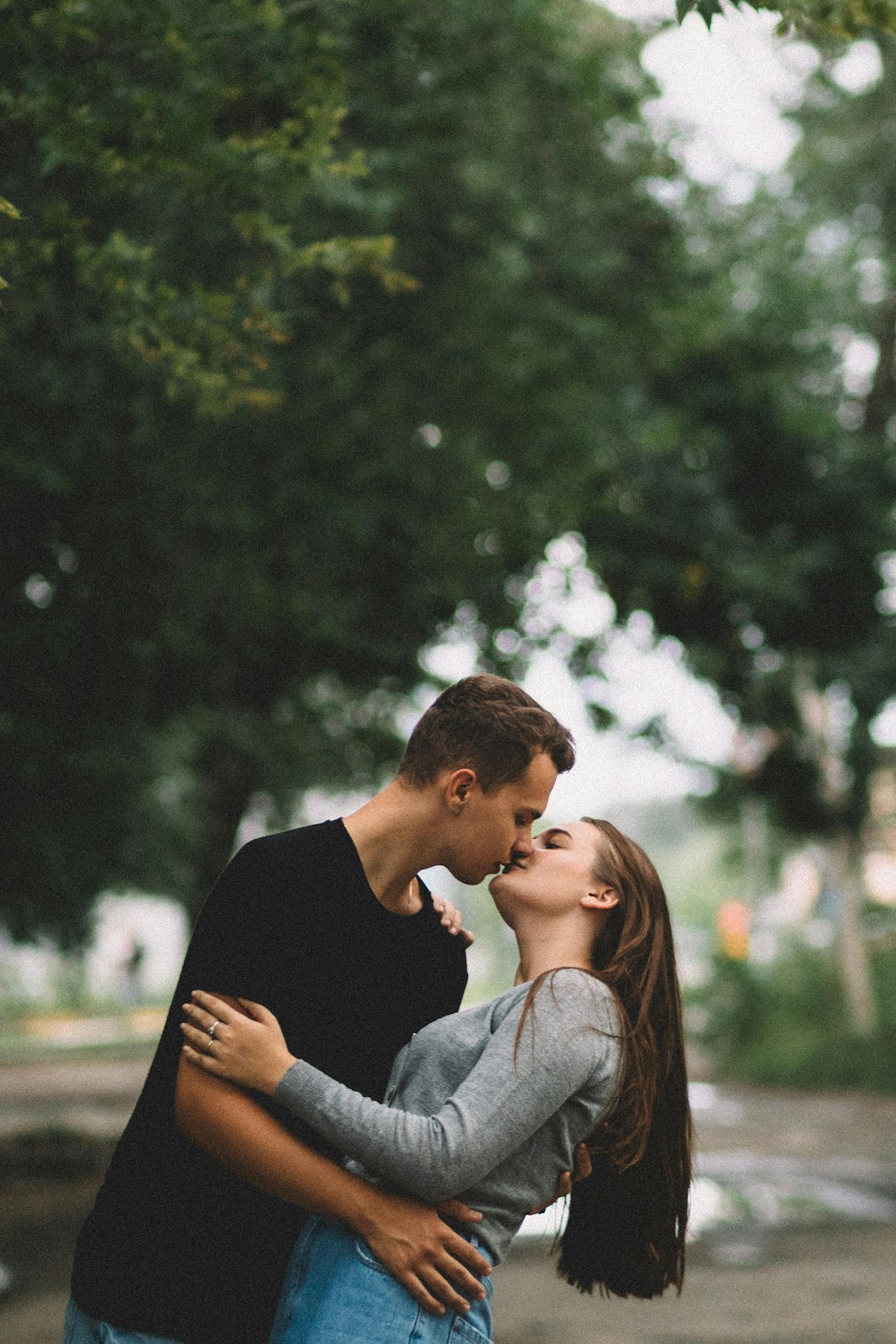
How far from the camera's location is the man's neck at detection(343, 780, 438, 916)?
2518mm

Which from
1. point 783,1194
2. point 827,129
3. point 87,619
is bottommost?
point 783,1194

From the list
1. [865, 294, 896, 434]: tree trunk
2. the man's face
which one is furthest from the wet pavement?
[865, 294, 896, 434]: tree trunk

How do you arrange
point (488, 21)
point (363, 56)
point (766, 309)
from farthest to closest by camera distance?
point (766, 309) < point (488, 21) < point (363, 56)

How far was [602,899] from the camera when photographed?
2602 millimetres

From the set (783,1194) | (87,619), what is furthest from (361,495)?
(783,1194)

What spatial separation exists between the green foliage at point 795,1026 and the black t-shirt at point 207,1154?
16.9 meters

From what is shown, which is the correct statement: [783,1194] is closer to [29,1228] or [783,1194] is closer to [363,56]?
[29,1228]

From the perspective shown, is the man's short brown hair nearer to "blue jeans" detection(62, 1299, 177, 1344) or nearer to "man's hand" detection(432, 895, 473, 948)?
"man's hand" detection(432, 895, 473, 948)

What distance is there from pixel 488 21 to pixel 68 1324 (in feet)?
25.2

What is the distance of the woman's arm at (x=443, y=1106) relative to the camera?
223cm

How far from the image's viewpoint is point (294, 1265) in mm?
2387

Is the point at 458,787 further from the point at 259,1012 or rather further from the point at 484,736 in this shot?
the point at 259,1012

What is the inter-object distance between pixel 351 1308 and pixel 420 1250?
136 millimetres

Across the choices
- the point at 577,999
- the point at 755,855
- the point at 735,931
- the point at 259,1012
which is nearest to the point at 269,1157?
the point at 259,1012
